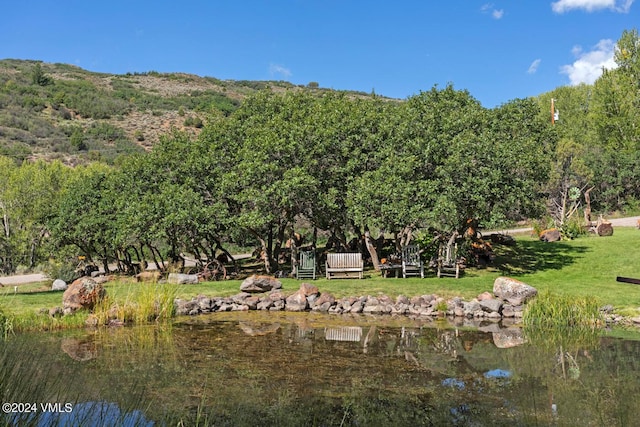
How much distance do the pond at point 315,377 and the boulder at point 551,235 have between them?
1252 cm

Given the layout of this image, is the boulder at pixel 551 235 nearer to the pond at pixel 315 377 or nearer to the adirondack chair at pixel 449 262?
the adirondack chair at pixel 449 262

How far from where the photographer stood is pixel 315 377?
7.31 meters

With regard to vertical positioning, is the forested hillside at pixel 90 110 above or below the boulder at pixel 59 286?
above

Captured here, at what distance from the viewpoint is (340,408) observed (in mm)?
6016

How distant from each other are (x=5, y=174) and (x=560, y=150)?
28.1 metres

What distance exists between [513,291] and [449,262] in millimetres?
4028

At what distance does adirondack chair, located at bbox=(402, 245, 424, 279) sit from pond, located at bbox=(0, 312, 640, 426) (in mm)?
4584

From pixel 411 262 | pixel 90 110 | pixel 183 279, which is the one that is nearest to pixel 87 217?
pixel 183 279

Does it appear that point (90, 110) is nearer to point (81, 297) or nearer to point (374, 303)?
point (81, 297)

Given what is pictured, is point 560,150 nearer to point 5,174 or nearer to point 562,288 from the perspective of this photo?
point 562,288

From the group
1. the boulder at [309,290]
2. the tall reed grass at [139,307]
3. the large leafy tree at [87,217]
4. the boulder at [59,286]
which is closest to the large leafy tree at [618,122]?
the boulder at [309,290]

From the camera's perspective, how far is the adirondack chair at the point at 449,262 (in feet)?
51.3

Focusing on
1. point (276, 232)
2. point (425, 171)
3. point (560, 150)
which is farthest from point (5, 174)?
point (560, 150)

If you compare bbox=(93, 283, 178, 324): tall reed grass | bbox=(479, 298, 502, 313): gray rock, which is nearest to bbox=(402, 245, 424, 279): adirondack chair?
bbox=(479, 298, 502, 313): gray rock
